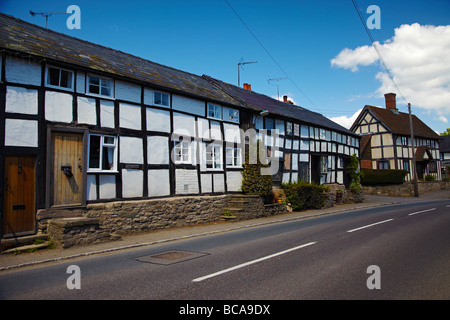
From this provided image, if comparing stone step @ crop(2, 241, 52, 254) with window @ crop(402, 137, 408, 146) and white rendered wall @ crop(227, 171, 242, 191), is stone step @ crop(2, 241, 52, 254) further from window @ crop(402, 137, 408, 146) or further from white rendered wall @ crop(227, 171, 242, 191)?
window @ crop(402, 137, 408, 146)

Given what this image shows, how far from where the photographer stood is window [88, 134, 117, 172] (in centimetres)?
1103

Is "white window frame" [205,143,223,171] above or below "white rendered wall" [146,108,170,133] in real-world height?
below

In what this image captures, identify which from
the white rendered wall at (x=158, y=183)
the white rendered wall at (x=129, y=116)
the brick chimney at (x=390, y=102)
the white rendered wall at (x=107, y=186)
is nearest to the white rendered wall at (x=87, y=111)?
the white rendered wall at (x=129, y=116)

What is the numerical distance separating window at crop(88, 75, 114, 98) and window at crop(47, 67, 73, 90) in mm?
657

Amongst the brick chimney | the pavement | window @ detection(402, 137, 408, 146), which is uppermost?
the brick chimney

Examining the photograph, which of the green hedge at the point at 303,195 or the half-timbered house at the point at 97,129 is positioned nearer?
the half-timbered house at the point at 97,129

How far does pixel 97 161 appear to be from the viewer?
36.6 feet

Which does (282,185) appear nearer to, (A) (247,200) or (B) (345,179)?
(A) (247,200)

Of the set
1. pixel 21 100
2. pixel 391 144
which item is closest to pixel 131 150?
pixel 21 100

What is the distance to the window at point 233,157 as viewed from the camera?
1653cm

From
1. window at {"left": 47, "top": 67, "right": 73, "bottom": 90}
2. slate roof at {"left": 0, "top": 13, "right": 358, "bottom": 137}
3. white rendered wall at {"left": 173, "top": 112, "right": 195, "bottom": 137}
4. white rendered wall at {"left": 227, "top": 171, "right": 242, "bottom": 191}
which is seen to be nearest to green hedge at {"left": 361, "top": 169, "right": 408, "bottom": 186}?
white rendered wall at {"left": 227, "top": 171, "right": 242, "bottom": 191}

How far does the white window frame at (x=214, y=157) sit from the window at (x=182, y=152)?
1243 millimetres

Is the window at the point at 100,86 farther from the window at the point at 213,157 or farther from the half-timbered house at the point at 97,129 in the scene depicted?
the window at the point at 213,157

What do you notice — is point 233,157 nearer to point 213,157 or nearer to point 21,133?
point 213,157
